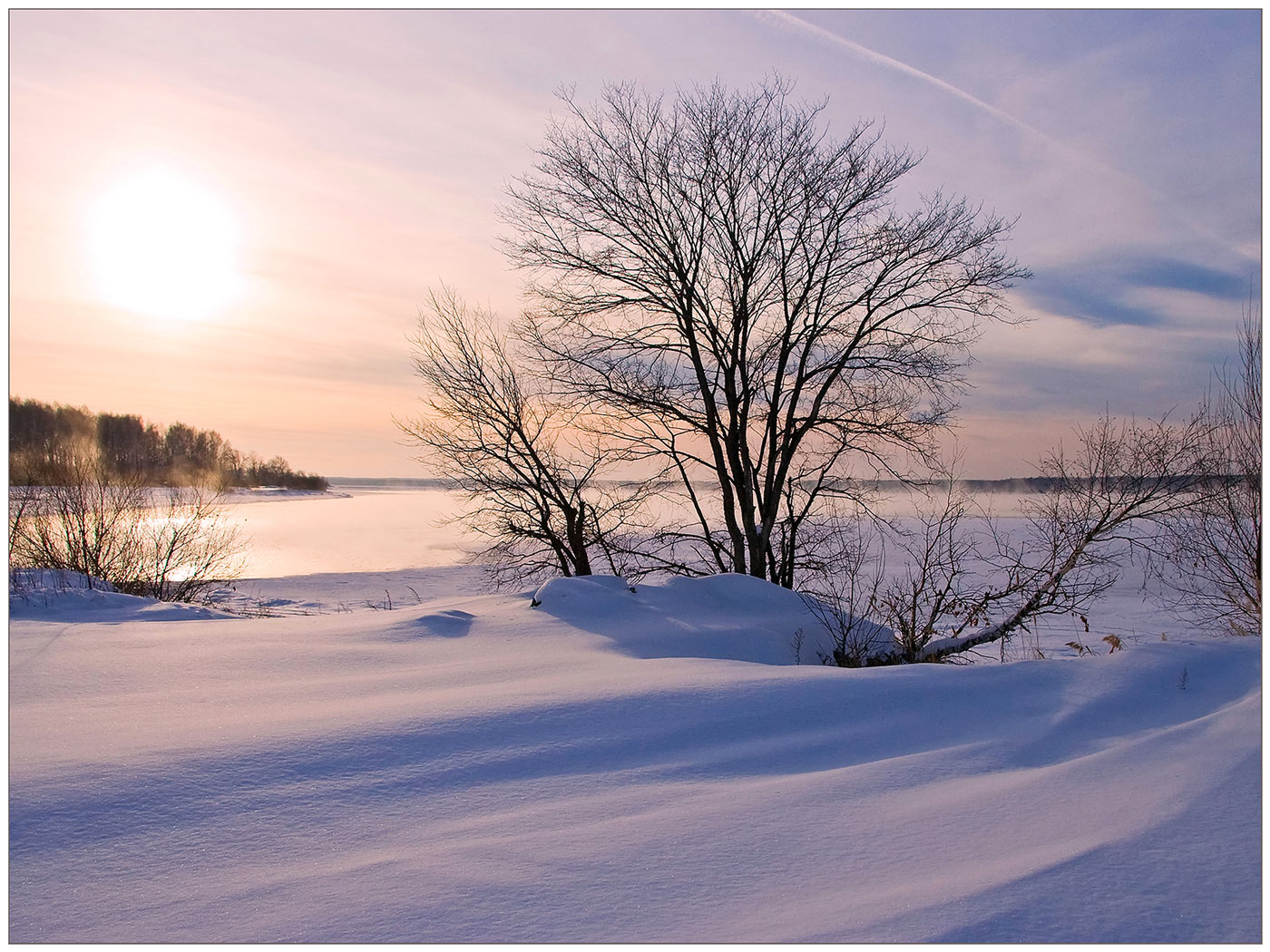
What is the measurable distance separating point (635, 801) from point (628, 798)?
4 centimetres

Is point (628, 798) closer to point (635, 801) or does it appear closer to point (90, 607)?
point (635, 801)

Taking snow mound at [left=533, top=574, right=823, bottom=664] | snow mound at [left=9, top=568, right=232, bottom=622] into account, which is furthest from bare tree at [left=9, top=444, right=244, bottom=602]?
snow mound at [left=533, top=574, right=823, bottom=664]

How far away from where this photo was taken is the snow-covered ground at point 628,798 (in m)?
1.82

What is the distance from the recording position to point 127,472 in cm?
1263

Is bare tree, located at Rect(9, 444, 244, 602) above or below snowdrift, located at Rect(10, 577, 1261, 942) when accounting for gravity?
above

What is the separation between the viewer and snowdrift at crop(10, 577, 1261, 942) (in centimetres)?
182

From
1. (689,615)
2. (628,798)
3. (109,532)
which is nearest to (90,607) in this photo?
(689,615)

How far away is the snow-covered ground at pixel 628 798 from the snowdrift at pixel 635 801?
1 cm

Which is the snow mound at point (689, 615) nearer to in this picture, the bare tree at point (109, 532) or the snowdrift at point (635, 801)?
the snowdrift at point (635, 801)

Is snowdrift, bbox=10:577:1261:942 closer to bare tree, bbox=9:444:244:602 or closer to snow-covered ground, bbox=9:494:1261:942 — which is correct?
snow-covered ground, bbox=9:494:1261:942

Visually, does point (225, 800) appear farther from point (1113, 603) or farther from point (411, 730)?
point (1113, 603)

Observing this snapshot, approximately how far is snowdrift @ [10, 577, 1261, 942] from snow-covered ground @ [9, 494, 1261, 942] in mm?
10

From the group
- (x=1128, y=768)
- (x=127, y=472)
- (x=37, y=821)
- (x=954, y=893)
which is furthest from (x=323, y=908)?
(x=127, y=472)

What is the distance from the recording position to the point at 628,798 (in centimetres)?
251
